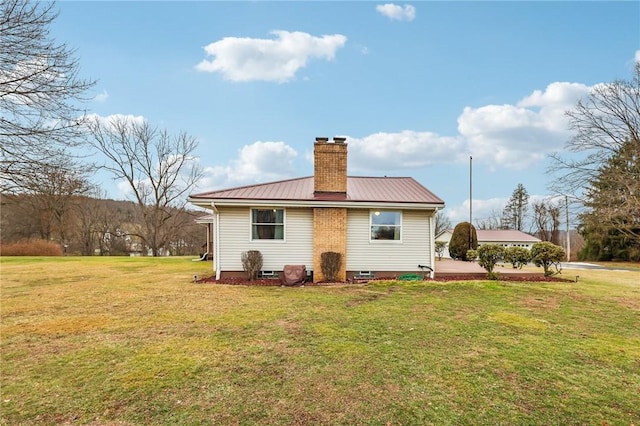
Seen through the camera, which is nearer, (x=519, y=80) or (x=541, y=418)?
(x=541, y=418)

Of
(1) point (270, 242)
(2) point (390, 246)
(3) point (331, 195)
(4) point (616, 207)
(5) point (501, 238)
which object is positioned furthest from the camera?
(5) point (501, 238)

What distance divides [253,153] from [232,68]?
293 inches

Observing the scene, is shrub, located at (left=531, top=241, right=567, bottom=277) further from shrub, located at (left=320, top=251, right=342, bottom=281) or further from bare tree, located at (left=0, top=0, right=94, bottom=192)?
bare tree, located at (left=0, top=0, right=94, bottom=192)

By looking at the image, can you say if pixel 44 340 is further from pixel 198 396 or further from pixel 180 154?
pixel 180 154

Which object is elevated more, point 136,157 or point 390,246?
point 136,157

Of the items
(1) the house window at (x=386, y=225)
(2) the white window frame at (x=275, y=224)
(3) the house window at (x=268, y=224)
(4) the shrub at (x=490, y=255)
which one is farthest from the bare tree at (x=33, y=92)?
(4) the shrub at (x=490, y=255)

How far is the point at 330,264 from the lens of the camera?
10664mm

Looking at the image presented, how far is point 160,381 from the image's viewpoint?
368cm

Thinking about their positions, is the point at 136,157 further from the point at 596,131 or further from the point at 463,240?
the point at 596,131

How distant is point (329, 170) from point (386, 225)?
113 inches

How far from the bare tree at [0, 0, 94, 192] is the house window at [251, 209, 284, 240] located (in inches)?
219

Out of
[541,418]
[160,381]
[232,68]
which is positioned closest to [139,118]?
[232,68]

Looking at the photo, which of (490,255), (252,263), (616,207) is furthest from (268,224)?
(616,207)

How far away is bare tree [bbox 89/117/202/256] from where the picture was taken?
30547 mm
